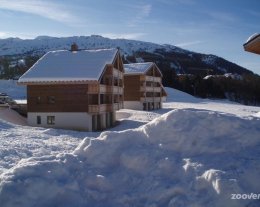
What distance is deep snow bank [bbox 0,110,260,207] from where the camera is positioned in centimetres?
859

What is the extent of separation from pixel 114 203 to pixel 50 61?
2943 centimetres

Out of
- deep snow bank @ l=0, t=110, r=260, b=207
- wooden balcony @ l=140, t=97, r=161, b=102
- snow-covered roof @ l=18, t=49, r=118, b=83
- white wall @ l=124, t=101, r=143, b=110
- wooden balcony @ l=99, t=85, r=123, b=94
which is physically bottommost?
white wall @ l=124, t=101, r=143, b=110

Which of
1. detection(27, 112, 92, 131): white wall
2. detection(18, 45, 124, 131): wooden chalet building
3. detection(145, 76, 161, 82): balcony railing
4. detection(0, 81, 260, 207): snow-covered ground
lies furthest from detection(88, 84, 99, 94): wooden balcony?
detection(145, 76, 161, 82): balcony railing

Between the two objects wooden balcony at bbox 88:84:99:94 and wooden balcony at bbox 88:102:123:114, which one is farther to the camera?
wooden balcony at bbox 88:102:123:114

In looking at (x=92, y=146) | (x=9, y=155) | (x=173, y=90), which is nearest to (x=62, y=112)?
(x=9, y=155)

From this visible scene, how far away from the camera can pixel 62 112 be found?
1320 inches

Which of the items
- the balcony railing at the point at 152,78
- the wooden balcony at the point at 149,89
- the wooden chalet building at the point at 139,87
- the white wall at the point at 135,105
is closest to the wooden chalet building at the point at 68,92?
the white wall at the point at 135,105

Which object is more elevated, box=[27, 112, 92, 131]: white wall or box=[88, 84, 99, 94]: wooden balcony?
box=[88, 84, 99, 94]: wooden balcony

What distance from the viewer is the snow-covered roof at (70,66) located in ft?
109

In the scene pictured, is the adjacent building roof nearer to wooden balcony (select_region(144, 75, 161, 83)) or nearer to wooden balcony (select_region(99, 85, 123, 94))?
wooden balcony (select_region(144, 75, 161, 83))

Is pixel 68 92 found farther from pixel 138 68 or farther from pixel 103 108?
pixel 138 68

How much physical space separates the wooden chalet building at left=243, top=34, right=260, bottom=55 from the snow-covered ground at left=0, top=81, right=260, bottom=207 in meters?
4.01

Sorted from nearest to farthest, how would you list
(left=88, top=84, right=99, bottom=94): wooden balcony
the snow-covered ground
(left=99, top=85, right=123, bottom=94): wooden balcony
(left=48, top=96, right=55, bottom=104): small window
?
1. the snow-covered ground
2. (left=88, top=84, right=99, bottom=94): wooden balcony
3. (left=48, top=96, right=55, bottom=104): small window
4. (left=99, top=85, right=123, bottom=94): wooden balcony

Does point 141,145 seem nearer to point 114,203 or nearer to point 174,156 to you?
point 174,156
